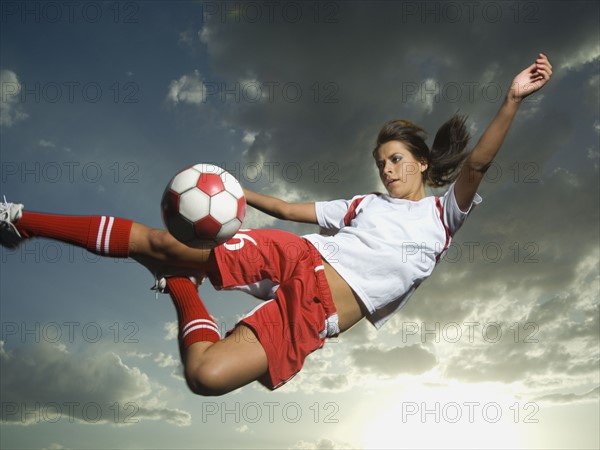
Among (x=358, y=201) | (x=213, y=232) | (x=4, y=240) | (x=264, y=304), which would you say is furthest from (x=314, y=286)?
(x=4, y=240)

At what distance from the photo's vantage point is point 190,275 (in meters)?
4.32

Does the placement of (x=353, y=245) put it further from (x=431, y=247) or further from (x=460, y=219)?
(x=460, y=219)

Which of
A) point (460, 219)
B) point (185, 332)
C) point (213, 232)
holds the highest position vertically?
point (460, 219)

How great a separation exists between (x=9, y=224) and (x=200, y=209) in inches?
55.9

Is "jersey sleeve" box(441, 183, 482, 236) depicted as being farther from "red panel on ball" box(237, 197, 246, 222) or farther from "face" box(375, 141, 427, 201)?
"red panel on ball" box(237, 197, 246, 222)

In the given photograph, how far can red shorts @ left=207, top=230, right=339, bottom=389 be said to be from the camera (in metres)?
3.89

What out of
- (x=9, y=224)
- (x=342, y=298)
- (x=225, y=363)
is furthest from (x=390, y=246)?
(x=9, y=224)

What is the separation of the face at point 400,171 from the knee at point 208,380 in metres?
2.17

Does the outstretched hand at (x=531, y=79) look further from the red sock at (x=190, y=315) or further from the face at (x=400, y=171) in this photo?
the red sock at (x=190, y=315)

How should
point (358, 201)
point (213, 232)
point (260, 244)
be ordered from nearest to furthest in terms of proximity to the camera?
point (213, 232) → point (260, 244) → point (358, 201)

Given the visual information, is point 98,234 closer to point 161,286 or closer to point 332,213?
point 161,286

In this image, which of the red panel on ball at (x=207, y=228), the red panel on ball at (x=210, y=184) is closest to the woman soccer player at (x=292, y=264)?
the red panel on ball at (x=207, y=228)

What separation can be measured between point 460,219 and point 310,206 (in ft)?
4.67

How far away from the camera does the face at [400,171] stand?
4777mm
